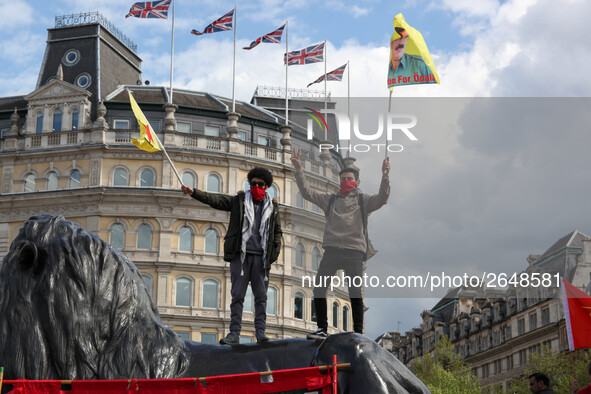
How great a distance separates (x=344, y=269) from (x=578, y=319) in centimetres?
457

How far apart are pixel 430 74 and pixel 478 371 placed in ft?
261

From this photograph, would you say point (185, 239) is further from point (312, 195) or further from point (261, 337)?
point (261, 337)

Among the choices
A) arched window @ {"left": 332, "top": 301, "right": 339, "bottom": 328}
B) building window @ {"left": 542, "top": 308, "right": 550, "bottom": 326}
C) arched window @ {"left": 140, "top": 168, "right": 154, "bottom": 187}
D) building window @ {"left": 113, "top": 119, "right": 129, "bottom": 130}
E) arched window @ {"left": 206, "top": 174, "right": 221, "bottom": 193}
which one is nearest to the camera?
arched window @ {"left": 140, "top": 168, "right": 154, "bottom": 187}

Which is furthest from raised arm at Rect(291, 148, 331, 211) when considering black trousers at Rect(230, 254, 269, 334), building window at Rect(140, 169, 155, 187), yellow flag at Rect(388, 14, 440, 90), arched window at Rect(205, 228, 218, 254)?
building window at Rect(140, 169, 155, 187)

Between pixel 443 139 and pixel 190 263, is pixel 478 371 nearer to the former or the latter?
pixel 190 263

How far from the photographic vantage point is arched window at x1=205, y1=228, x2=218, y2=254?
60.9 m

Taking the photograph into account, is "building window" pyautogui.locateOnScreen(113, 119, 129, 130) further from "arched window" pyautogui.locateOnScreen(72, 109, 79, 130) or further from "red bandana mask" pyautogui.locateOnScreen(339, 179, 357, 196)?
"red bandana mask" pyautogui.locateOnScreen(339, 179, 357, 196)

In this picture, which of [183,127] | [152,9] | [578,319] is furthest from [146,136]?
[183,127]

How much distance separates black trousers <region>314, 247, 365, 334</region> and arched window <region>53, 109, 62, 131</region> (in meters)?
55.0

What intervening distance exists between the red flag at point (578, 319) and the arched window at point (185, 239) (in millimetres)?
48033

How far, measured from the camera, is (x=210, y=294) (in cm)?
6006

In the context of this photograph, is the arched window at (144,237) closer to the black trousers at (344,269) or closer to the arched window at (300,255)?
the arched window at (300,255)

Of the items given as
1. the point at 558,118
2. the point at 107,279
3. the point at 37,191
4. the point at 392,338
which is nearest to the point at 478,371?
the point at 392,338

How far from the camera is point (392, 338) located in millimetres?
126375
